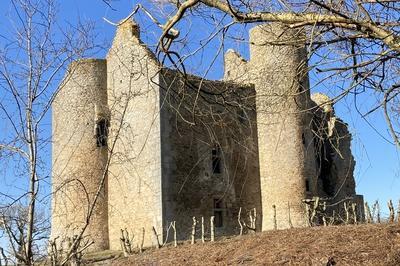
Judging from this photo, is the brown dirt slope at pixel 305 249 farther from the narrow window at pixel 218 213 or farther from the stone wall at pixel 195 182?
the narrow window at pixel 218 213

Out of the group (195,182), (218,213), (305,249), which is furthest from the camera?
(218,213)

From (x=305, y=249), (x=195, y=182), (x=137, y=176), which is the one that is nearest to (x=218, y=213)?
(x=195, y=182)

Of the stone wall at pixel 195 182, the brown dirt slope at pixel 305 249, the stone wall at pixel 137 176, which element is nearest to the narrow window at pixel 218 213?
the stone wall at pixel 195 182

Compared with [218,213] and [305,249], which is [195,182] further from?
[305,249]

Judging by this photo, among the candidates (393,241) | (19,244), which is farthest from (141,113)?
(19,244)

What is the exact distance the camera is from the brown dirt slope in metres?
11.2

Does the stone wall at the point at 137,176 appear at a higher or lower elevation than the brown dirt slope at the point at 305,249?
higher

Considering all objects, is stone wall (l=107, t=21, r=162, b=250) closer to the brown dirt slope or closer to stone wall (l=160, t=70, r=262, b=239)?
stone wall (l=160, t=70, r=262, b=239)

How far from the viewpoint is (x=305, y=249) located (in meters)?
12.2

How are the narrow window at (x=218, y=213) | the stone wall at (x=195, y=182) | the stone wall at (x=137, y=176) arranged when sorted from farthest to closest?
1. the narrow window at (x=218, y=213)
2. the stone wall at (x=195, y=182)
3. the stone wall at (x=137, y=176)

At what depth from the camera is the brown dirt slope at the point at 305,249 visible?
11.2m

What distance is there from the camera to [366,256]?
11070 millimetres

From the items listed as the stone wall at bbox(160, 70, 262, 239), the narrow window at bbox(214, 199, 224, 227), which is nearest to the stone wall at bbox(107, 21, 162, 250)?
the stone wall at bbox(160, 70, 262, 239)

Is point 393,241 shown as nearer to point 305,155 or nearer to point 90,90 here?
point 305,155
